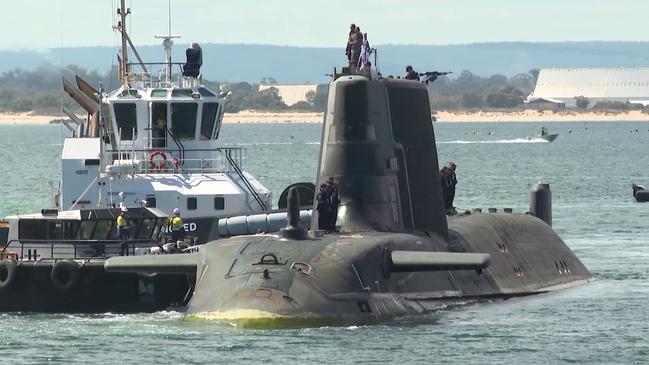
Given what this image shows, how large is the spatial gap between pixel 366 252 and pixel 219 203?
1271 centimetres

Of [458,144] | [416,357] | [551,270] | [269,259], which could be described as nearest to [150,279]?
[269,259]

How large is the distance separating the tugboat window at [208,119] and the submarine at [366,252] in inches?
352

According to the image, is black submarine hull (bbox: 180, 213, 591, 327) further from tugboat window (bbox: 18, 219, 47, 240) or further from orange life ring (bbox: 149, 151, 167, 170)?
orange life ring (bbox: 149, 151, 167, 170)

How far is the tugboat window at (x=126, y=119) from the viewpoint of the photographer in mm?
49031

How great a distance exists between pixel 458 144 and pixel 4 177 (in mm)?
87359

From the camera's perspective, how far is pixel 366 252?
34.8 m

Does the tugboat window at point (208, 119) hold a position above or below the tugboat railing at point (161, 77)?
below

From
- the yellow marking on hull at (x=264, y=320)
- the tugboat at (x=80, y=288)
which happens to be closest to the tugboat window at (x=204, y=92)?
the tugboat at (x=80, y=288)

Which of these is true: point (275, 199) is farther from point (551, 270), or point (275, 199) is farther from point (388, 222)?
point (388, 222)

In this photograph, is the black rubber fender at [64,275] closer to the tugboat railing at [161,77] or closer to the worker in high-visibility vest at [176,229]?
the worker in high-visibility vest at [176,229]

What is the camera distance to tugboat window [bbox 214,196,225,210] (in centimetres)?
4688

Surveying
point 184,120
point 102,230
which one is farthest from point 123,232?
point 184,120

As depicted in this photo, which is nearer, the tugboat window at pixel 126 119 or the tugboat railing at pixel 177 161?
the tugboat railing at pixel 177 161

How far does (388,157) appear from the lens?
1512 inches
